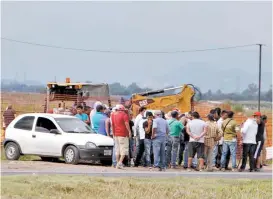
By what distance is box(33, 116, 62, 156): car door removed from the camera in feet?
78.9

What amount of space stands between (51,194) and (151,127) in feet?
28.2

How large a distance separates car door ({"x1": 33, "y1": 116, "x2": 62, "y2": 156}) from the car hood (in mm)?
547

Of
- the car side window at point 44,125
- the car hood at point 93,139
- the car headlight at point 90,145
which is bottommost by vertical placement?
the car headlight at point 90,145

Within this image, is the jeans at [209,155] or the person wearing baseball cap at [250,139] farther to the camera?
the person wearing baseball cap at [250,139]

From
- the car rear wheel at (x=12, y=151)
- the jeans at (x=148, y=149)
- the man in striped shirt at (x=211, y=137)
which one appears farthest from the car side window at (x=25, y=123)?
the man in striped shirt at (x=211, y=137)

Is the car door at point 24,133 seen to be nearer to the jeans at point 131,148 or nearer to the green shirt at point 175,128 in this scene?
the jeans at point 131,148

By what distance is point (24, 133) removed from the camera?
80.7 feet

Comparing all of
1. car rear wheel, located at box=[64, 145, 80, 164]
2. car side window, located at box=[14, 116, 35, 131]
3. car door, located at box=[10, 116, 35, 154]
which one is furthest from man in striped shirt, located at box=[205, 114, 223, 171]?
car side window, located at box=[14, 116, 35, 131]

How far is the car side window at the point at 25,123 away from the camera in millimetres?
24734

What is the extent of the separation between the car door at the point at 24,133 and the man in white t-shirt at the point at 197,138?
15.8 ft

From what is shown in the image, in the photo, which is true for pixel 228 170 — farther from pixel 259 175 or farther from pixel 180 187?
pixel 180 187

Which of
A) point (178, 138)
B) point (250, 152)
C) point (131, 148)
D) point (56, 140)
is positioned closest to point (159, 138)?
point (178, 138)

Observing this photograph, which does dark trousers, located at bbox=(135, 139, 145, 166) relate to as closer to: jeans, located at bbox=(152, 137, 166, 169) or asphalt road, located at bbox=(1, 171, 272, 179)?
jeans, located at bbox=(152, 137, 166, 169)

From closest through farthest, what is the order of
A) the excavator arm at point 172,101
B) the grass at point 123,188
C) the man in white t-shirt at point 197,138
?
1. the grass at point 123,188
2. the man in white t-shirt at point 197,138
3. the excavator arm at point 172,101
